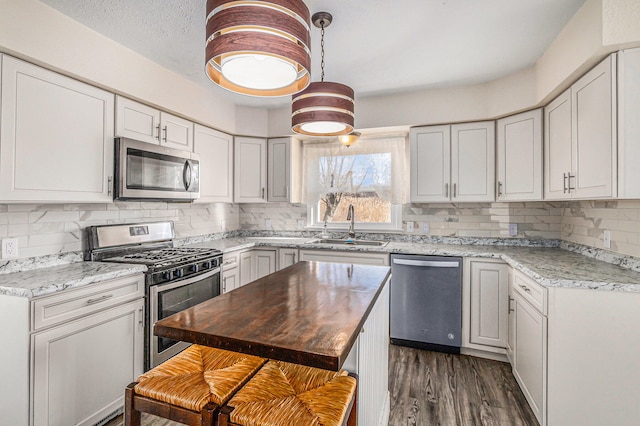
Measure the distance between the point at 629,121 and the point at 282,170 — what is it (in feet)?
9.61

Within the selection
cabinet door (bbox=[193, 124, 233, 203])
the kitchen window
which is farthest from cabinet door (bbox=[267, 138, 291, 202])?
cabinet door (bbox=[193, 124, 233, 203])

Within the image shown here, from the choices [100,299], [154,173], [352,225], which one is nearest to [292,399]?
[100,299]

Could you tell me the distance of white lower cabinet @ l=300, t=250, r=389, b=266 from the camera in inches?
122

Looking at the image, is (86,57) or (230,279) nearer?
(86,57)

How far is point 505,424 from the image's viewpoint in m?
1.95

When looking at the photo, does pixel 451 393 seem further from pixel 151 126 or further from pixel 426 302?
pixel 151 126

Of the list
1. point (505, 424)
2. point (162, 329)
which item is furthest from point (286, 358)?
point (505, 424)

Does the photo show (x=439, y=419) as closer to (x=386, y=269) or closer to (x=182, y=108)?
(x=386, y=269)

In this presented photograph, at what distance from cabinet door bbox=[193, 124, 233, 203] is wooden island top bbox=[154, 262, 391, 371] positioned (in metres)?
→ 1.86

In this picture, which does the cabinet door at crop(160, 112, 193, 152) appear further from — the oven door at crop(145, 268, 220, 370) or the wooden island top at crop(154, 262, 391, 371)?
the wooden island top at crop(154, 262, 391, 371)

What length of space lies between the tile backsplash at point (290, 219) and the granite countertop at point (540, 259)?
0.18 metres

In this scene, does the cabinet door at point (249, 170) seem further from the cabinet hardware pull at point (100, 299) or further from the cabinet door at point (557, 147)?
the cabinet door at point (557, 147)

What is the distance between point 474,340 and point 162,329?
2.66 metres

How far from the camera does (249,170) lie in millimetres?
3770
